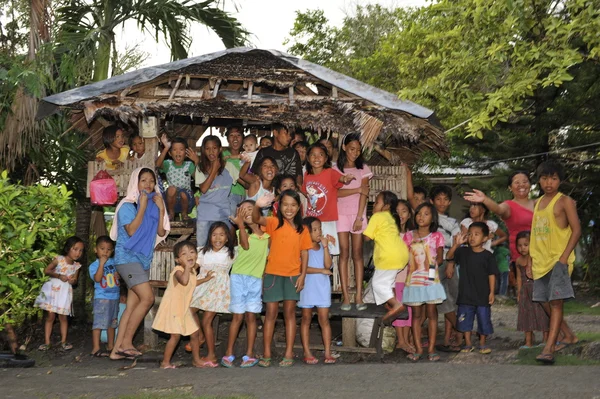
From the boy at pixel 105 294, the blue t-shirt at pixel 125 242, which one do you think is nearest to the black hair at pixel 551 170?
the blue t-shirt at pixel 125 242

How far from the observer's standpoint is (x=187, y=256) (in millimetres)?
8148

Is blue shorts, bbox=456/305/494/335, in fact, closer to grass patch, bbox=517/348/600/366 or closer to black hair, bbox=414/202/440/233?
grass patch, bbox=517/348/600/366

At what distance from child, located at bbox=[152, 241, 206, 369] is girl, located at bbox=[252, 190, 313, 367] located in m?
0.65

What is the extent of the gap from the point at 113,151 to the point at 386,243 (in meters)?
3.45

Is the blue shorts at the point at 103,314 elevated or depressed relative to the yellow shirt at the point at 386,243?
depressed

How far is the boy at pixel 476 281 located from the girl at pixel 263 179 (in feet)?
6.88

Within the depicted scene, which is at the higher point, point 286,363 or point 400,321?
point 400,321

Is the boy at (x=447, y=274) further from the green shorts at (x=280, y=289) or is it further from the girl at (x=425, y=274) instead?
the green shorts at (x=280, y=289)

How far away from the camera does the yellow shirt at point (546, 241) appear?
7.75 meters

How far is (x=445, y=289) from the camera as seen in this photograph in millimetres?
9320

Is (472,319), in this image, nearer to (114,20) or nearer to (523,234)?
(523,234)

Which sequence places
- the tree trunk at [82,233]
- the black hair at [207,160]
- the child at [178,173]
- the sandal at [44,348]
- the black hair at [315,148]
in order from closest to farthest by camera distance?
1. the black hair at [315,148]
2. the black hair at [207,160]
3. the sandal at [44,348]
4. the child at [178,173]
5. the tree trunk at [82,233]

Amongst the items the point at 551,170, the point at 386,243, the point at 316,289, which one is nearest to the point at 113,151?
the point at 316,289

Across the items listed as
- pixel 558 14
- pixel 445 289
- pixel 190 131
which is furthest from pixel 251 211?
pixel 558 14
